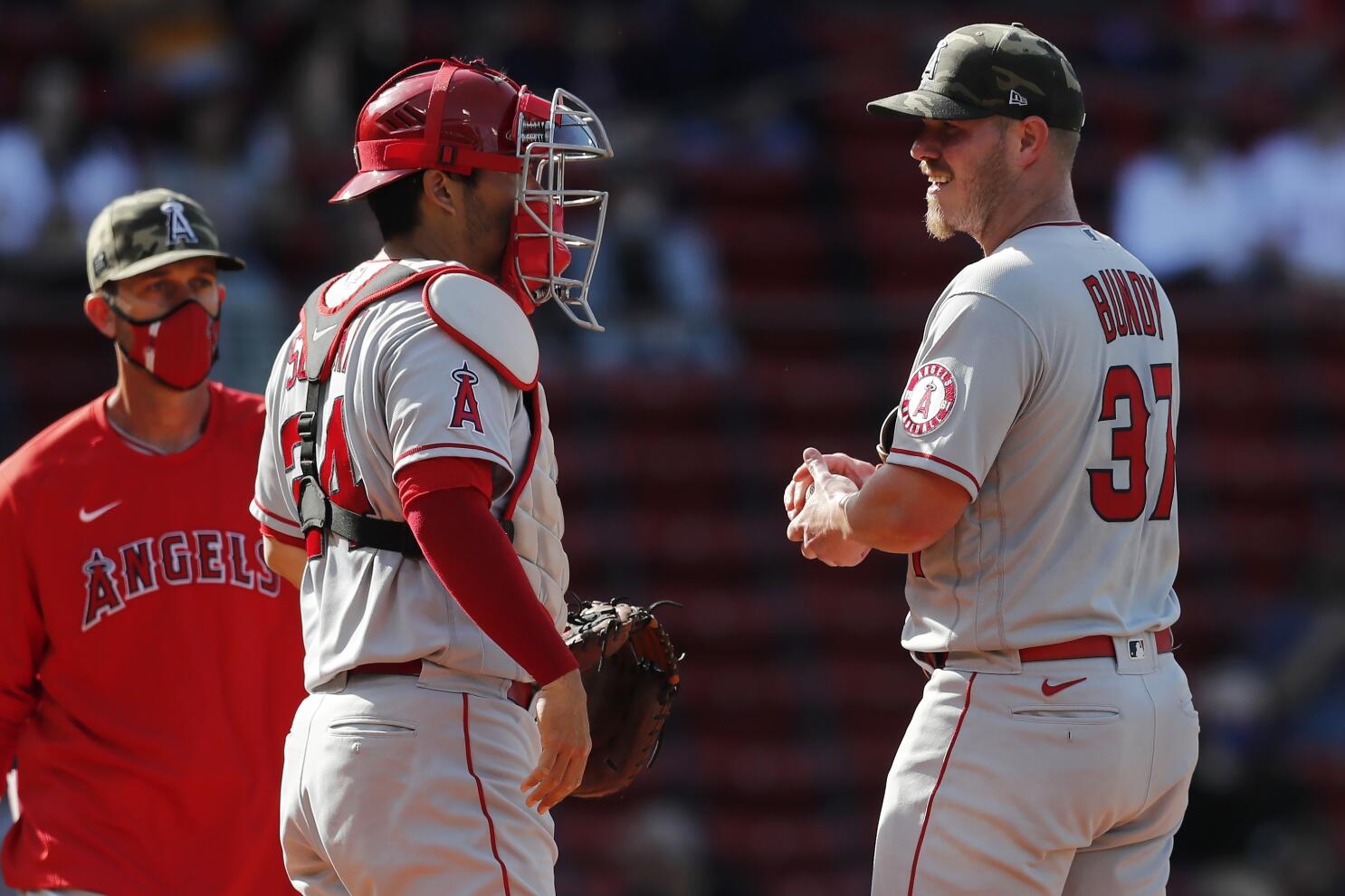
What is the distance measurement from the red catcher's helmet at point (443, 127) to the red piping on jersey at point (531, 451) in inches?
18.7

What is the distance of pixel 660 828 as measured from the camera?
8.58 metres

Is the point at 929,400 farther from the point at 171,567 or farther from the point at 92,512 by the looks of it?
the point at 92,512

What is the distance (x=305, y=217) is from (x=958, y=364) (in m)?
7.57

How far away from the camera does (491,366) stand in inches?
132

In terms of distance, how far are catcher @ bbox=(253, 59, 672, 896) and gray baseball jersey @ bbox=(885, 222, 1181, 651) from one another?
74cm

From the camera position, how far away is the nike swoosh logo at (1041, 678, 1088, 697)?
134 inches

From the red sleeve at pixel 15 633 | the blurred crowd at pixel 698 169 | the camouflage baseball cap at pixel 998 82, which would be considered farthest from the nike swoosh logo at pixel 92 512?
the blurred crowd at pixel 698 169

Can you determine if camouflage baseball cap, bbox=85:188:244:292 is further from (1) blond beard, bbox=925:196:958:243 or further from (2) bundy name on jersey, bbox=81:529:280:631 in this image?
(1) blond beard, bbox=925:196:958:243

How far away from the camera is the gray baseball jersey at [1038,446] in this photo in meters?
3.39

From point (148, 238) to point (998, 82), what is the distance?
2.14m

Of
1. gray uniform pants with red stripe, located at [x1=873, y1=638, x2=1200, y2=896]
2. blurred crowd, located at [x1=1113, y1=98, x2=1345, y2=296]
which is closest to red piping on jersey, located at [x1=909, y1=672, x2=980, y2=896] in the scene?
gray uniform pants with red stripe, located at [x1=873, y1=638, x2=1200, y2=896]

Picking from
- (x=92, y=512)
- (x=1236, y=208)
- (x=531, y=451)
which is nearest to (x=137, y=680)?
(x=92, y=512)

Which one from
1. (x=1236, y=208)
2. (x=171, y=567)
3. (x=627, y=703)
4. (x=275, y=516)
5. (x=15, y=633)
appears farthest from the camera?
(x=1236, y=208)

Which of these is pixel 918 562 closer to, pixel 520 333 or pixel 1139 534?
pixel 1139 534
